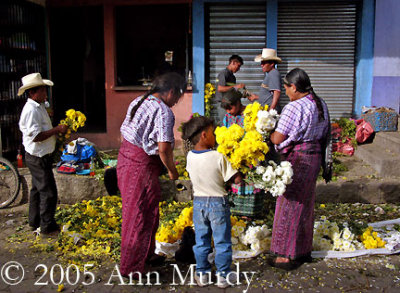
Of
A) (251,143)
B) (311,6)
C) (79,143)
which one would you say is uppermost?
(311,6)

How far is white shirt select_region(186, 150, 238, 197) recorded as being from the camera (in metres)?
3.89

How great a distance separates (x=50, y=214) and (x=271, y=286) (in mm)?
2970

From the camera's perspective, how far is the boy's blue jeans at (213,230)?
3891 millimetres

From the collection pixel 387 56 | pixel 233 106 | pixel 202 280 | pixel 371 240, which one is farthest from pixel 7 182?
pixel 387 56

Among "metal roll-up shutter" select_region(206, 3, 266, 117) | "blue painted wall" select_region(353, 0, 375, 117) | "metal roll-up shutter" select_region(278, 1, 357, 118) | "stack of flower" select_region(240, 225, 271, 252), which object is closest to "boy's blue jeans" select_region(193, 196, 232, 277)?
"stack of flower" select_region(240, 225, 271, 252)

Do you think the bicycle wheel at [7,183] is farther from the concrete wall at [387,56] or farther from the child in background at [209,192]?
the concrete wall at [387,56]

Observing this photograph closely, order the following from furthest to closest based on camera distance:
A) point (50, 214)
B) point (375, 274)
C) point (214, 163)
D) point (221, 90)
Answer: point (221, 90) < point (50, 214) < point (375, 274) < point (214, 163)

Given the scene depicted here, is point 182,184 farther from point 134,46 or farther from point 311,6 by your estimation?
point 134,46

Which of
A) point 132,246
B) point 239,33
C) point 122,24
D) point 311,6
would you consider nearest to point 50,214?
point 132,246

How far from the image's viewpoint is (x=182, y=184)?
680 cm

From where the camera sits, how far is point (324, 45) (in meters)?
9.41

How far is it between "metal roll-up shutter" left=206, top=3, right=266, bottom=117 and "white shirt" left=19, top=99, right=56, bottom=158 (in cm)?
501

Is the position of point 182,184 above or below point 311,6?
below

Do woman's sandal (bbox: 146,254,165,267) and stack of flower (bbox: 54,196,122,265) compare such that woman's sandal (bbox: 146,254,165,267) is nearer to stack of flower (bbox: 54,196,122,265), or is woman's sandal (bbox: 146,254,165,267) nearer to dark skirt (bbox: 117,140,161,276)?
dark skirt (bbox: 117,140,161,276)
